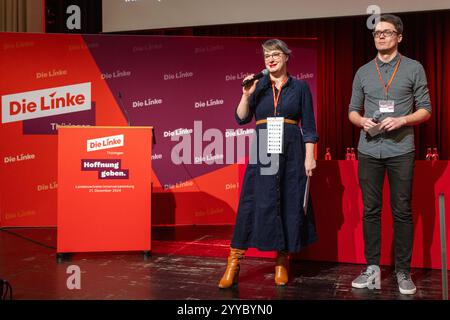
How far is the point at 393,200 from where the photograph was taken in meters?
2.75

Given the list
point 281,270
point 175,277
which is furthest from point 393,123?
point 175,277

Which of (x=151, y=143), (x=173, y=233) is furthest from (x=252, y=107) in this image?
(x=173, y=233)

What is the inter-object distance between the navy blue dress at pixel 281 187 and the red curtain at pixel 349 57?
142 inches

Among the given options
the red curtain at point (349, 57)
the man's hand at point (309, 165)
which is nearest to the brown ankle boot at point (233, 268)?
the man's hand at point (309, 165)

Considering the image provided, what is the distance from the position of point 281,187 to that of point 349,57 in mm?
3860

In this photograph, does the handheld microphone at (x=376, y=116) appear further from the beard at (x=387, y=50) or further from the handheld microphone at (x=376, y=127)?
the beard at (x=387, y=50)

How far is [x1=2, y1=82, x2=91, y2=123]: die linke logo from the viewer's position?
4.98 metres

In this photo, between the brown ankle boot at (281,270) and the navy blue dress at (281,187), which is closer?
the navy blue dress at (281,187)

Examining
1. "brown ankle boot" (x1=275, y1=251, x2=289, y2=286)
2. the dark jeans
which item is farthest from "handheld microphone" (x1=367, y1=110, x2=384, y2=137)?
"brown ankle boot" (x1=275, y1=251, x2=289, y2=286)

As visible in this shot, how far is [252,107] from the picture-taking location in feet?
9.45

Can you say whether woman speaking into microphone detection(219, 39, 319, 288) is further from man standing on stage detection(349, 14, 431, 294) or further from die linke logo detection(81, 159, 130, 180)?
die linke logo detection(81, 159, 130, 180)

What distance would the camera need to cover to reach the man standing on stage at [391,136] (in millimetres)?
2670

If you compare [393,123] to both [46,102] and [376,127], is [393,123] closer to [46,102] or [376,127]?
[376,127]
